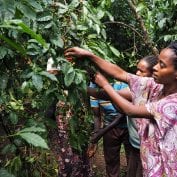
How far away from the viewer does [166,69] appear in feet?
6.97

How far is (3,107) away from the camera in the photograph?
213cm

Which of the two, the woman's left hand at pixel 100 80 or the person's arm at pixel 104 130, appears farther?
the person's arm at pixel 104 130

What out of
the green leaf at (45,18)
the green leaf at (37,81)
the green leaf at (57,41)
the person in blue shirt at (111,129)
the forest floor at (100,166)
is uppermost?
the green leaf at (45,18)

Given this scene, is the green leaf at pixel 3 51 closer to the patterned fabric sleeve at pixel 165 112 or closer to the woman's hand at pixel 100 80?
the woman's hand at pixel 100 80

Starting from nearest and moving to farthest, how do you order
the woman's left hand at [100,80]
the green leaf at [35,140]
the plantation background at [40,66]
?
1. the green leaf at [35,140]
2. the plantation background at [40,66]
3. the woman's left hand at [100,80]

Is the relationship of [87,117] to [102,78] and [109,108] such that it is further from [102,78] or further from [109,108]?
[109,108]

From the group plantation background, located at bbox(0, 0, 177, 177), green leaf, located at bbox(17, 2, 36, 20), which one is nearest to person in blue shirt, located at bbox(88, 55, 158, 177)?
plantation background, located at bbox(0, 0, 177, 177)

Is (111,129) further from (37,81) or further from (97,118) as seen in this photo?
(37,81)

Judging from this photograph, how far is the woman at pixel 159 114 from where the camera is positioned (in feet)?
6.92

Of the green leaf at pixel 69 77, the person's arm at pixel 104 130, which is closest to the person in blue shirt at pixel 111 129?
the person's arm at pixel 104 130

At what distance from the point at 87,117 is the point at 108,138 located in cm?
136

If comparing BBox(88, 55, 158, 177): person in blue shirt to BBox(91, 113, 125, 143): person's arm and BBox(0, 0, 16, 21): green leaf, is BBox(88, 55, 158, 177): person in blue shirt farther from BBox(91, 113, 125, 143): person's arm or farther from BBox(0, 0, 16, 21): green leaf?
BBox(0, 0, 16, 21): green leaf

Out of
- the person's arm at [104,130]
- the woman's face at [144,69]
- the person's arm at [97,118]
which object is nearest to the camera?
the woman's face at [144,69]

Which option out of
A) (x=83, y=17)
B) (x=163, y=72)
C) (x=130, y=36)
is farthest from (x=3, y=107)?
(x=130, y=36)
